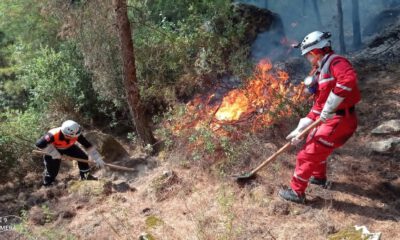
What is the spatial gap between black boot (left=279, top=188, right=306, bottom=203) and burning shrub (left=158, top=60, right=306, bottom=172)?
126cm

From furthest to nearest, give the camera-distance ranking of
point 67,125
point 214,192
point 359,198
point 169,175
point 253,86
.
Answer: point 253,86 → point 67,125 → point 169,175 → point 214,192 → point 359,198

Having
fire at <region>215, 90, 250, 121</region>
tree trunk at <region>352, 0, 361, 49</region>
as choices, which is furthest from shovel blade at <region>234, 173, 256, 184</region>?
tree trunk at <region>352, 0, 361, 49</region>

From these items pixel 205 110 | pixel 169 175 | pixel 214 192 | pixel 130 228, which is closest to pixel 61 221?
pixel 130 228

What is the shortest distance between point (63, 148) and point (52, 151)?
34 cm

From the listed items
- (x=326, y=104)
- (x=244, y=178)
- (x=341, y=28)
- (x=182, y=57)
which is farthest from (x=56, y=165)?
(x=341, y=28)

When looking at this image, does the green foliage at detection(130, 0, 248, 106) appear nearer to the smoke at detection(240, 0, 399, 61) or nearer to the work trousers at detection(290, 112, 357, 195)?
the smoke at detection(240, 0, 399, 61)

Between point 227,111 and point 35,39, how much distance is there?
321 inches

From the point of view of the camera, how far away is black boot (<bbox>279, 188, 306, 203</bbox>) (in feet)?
17.1

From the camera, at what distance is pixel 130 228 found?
546 cm

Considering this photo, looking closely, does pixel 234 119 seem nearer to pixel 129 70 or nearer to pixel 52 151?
pixel 129 70

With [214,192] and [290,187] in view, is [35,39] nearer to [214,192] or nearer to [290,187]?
[214,192]

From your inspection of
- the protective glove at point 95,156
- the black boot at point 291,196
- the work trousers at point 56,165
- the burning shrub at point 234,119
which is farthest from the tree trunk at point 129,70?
the black boot at point 291,196

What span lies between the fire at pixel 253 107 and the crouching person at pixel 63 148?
183cm

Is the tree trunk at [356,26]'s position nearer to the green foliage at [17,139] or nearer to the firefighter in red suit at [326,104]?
the firefighter in red suit at [326,104]
